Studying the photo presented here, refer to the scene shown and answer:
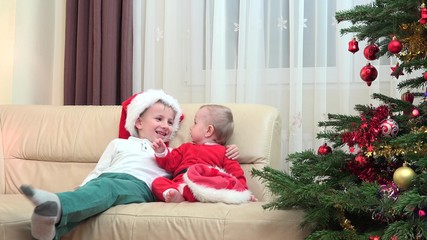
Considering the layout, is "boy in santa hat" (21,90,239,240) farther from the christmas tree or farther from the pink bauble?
the pink bauble

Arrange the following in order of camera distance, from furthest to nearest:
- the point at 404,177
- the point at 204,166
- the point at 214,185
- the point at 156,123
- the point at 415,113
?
the point at 156,123
the point at 204,166
the point at 214,185
the point at 415,113
the point at 404,177

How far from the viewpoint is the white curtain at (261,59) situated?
2672mm

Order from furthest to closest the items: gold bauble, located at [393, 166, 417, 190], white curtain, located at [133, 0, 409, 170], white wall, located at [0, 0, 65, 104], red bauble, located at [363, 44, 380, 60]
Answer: white wall, located at [0, 0, 65, 104]
white curtain, located at [133, 0, 409, 170]
red bauble, located at [363, 44, 380, 60]
gold bauble, located at [393, 166, 417, 190]

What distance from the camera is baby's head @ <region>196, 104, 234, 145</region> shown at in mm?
2320

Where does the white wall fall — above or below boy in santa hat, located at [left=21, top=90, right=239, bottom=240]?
above

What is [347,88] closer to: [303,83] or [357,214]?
[303,83]

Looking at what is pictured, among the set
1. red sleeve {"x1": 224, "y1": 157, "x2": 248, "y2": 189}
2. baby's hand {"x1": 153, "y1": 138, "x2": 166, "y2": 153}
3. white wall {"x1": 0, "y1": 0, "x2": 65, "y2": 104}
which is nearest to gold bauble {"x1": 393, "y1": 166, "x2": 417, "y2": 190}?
red sleeve {"x1": 224, "y1": 157, "x2": 248, "y2": 189}

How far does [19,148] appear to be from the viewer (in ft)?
9.05

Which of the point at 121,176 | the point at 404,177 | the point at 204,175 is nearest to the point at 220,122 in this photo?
the point at 204,175

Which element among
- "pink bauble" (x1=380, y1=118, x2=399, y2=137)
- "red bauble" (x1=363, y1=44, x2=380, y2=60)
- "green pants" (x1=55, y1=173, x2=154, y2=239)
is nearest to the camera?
"pink bauble" (x1=380, y1=118, x2=399, y2=137)

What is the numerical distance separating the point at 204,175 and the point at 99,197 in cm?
42

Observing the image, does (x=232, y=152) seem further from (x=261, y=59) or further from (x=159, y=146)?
(x=261, y=59)

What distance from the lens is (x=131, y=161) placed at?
2.29m

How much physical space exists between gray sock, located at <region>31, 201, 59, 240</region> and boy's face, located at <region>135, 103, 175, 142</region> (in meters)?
0.84
